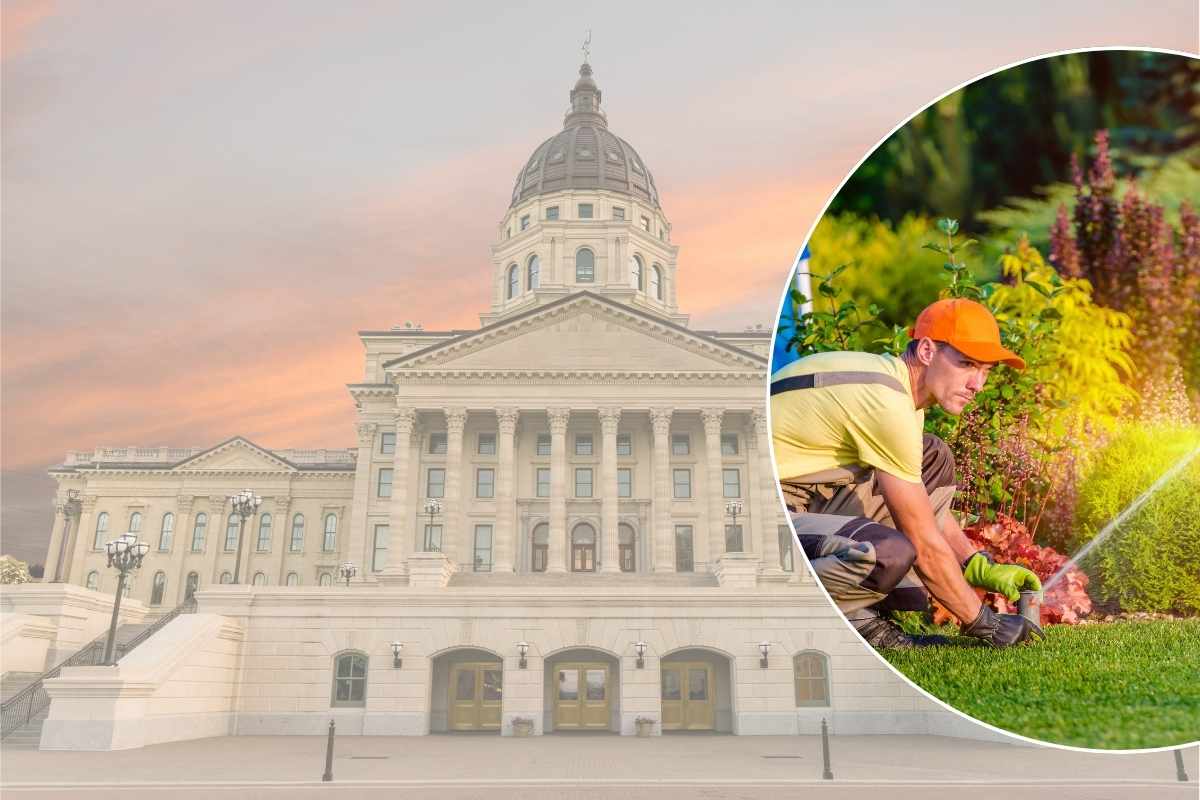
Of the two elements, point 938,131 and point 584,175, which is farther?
point 584,175

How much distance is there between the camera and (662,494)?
2172 inches

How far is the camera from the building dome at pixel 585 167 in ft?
257

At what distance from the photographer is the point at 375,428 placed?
64188 millimetres

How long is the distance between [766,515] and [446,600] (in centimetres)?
2562

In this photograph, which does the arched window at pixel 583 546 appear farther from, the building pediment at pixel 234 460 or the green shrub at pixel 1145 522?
the green shrub at pixel 1145 522

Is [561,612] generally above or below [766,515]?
below

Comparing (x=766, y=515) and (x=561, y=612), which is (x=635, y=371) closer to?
(x=766, y=515)

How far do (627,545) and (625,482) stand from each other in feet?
12.6

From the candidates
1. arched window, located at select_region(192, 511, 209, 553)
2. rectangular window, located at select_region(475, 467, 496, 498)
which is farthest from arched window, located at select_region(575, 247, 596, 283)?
arched window, located at select_region(192, 511, 209, 553)

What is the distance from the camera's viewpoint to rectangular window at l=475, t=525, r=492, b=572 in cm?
5822

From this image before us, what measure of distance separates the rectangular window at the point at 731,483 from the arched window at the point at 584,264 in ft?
71.9

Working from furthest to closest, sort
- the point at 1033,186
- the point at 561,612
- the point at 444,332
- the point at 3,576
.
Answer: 1. the point at 3,576
2. the point at 444,332
3. the point at 561,612
4. the point at 1033,186

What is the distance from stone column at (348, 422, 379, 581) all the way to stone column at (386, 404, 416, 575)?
15.3 feet

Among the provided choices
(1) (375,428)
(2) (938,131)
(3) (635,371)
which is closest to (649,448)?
(3) (635,371)
